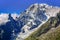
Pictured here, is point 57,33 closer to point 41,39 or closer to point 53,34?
point 53,34

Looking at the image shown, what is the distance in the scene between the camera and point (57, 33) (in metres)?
78.8

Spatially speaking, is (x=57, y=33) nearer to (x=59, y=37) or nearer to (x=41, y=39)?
(x=59, y=37)

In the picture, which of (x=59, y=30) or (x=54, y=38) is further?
(x=59, y=30)

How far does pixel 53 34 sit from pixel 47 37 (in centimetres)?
282

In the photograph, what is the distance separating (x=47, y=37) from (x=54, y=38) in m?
3.66

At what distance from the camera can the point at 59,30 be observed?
81.9 m

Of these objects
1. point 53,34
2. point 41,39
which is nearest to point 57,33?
point 53,34

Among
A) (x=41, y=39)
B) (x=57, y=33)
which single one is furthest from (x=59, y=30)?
(x=41, y=39)

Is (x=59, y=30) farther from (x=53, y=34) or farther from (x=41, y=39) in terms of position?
(x=41, y=39)

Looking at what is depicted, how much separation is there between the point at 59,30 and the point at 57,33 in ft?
11.4

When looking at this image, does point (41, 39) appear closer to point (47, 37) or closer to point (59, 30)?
point (47, 37)

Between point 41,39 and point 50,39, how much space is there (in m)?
4.05

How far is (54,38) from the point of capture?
76.8m

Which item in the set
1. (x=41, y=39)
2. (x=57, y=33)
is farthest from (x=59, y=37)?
(x=41, y=39)
